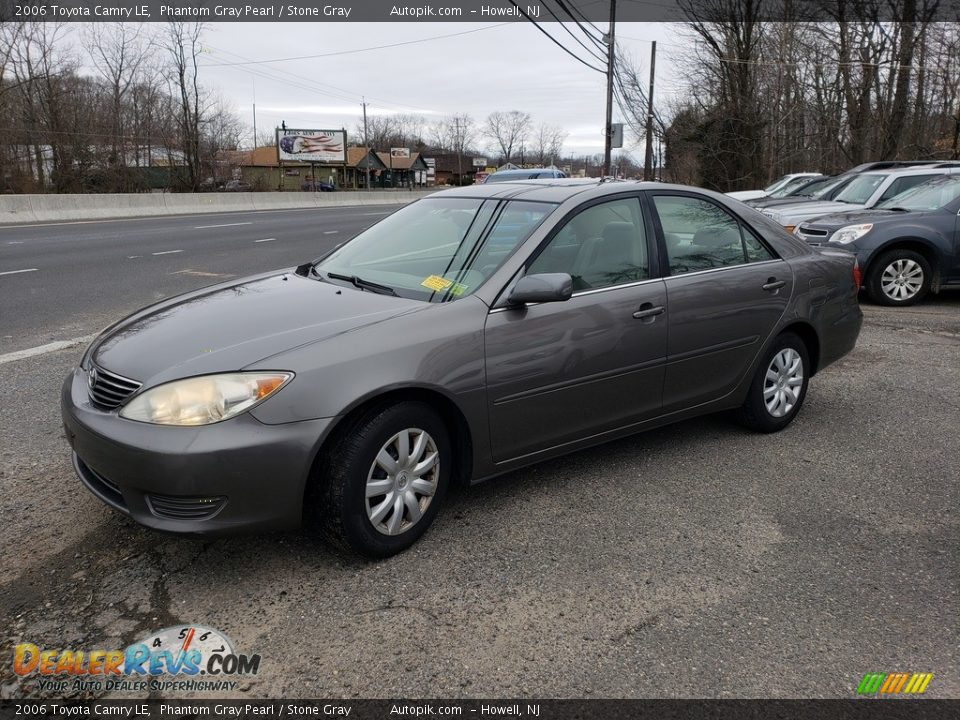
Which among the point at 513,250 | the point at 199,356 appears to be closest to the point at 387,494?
the point at 199,356

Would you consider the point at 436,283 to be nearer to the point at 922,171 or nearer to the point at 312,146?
the point at 922,171

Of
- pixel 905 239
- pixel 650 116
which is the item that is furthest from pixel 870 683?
pixel 650 116

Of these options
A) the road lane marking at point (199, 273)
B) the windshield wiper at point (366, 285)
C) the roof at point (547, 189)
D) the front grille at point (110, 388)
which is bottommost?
the road lane marking at point (199, 273)

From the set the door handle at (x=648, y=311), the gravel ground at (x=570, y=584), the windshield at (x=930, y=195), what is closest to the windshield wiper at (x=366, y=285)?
the gravel ground at (x=570, y=584)

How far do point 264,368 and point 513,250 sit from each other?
1.38m

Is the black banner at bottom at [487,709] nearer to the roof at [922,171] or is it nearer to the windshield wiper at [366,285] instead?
the windshield wiper at [366,285]

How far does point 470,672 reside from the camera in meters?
2.46

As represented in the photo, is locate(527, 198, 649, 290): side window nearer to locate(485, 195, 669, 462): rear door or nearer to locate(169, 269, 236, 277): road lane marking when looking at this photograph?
locate(485, 195, 669, 462): rear door

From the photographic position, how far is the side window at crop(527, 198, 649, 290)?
3683mm

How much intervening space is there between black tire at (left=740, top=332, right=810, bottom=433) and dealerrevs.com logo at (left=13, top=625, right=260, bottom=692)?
3253mm

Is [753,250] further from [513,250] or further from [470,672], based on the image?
[470,672]

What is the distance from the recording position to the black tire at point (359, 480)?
287 centimetres

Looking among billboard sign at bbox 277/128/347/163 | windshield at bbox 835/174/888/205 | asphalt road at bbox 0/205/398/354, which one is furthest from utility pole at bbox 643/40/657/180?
billboard sign at bbox 277/128/347/163

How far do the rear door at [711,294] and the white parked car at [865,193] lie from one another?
6.42 metres
